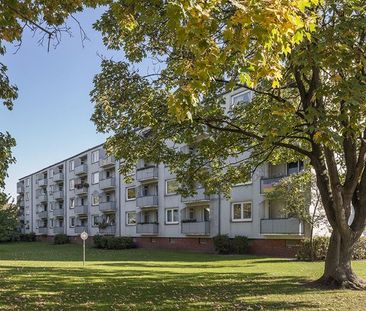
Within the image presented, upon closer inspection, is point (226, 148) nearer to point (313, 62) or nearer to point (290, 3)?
point (313, 62)

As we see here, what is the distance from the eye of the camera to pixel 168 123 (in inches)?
571

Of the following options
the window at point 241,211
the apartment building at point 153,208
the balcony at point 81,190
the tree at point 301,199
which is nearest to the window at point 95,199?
the apartment building at point 153,208

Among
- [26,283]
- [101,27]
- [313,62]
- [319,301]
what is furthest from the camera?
[26,283]

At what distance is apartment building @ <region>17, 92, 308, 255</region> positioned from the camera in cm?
3506

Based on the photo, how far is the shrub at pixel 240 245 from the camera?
3625cm

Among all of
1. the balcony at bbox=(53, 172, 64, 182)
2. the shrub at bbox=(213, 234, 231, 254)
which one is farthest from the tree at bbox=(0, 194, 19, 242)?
the shrub at bbox=(213, 234, 231, 254)

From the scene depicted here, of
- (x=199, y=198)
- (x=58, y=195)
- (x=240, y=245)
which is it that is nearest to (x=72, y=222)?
(x=58, y=195)

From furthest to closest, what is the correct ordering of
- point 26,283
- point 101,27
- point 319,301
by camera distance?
point 26,283, point 101,27, point 319,301

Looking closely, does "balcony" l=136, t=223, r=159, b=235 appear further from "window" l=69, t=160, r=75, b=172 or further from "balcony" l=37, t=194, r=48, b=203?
"balcony" l=37, t=194, r=48, b=203

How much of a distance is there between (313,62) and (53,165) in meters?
77.1

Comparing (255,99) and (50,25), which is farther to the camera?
(255,99)

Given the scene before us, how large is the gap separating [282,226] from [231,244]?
4.86 metres

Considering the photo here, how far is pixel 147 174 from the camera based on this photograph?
5034 cm

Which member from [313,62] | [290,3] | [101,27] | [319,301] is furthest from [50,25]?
[319,301]
